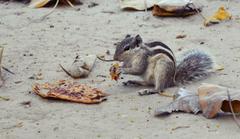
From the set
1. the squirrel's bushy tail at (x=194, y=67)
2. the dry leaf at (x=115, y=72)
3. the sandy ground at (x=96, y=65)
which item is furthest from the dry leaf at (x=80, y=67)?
the squirrel's bushy tail at (x=194, y=67)

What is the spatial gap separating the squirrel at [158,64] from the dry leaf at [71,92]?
0.36m

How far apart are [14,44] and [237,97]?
2.89 metres

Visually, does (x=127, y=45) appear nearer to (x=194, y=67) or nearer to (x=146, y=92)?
(x=146, y=92)

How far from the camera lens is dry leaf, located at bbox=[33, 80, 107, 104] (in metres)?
4.98

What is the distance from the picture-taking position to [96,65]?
5902mm

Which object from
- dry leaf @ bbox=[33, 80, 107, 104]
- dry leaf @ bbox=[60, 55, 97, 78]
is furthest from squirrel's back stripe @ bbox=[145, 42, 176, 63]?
dry leaf @ bbox=[60, 55, 97, 78]

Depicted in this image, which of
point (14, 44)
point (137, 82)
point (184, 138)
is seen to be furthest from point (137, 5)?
point (184, 138)

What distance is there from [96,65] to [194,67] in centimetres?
102

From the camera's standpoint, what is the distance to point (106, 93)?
16.9ft

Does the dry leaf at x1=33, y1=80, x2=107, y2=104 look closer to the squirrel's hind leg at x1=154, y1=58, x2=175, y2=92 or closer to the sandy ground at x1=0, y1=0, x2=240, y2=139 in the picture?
the sandy ground at x1=0, y1=0, x2=240, y2=139

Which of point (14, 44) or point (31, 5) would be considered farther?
point (31, 5)

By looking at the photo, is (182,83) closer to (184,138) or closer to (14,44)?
(184,138)

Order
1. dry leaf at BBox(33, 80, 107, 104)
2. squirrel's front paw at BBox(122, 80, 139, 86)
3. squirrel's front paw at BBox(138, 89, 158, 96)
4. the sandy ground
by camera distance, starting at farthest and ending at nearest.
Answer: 1. squirrel's front paw at BBox(122, 80, 139, 86)
2. squirrel's front paw at BBox(138, 89, 158, 96)
3. dry leaf at BBox(33, 80, 107, 104)
4. the sandy ground

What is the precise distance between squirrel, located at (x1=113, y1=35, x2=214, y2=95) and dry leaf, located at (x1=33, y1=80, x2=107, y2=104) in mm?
356
